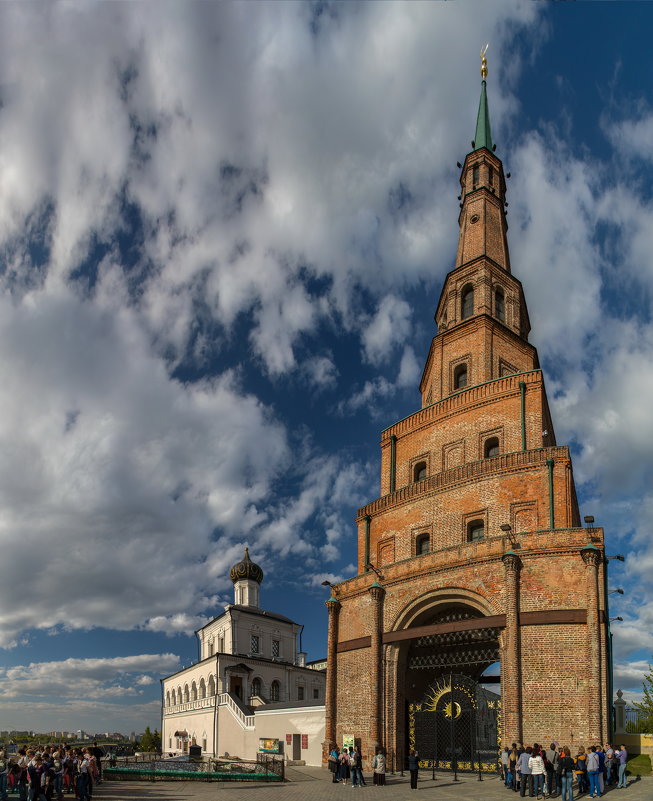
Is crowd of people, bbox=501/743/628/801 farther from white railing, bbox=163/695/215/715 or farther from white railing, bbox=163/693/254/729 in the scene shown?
white railing, bbox=163/695/215/715

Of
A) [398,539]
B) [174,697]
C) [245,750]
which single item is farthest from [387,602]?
[174,697]

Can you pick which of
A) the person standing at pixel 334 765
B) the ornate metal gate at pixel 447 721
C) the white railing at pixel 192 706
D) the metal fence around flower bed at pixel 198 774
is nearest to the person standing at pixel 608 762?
the ornate metal gate at pixel 447 721

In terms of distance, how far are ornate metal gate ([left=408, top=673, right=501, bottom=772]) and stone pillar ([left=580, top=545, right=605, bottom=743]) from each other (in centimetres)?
302

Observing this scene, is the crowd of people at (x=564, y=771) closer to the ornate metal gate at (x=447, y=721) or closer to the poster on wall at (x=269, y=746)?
the ornate metal gate at (x=447, y=721)

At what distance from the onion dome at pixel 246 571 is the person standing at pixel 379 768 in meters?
40.4

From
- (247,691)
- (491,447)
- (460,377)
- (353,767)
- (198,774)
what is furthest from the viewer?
(247,691)

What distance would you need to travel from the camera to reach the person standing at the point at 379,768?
2191 centimetres

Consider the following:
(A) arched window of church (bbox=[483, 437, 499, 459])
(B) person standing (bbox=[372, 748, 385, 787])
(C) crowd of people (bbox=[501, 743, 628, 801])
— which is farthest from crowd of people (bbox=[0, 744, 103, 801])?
(A) arched window of church (bbox=[483, 437, 499, 459])

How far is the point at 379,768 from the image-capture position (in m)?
21.9

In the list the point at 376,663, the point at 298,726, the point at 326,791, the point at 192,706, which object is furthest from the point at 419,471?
the point at 192,706

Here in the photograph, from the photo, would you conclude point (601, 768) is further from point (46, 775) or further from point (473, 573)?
point (46, 775)

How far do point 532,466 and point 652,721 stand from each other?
22.3 m

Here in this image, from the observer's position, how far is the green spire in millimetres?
42219

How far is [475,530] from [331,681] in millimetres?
8393
